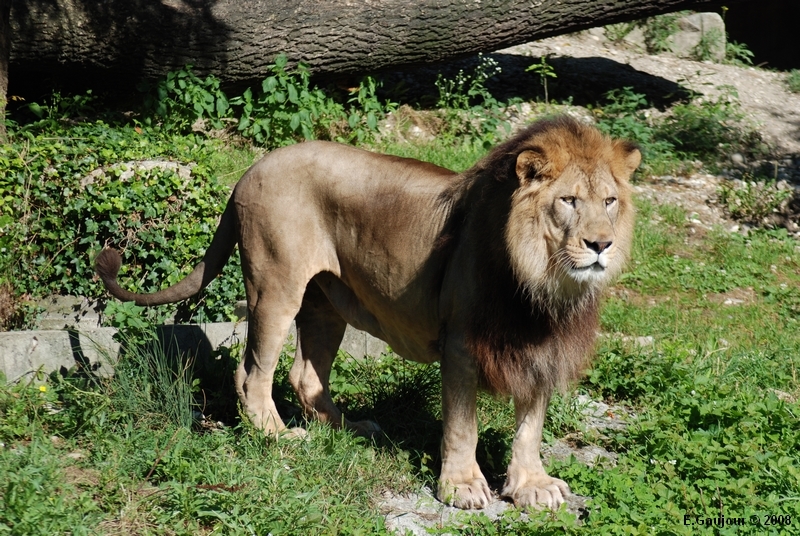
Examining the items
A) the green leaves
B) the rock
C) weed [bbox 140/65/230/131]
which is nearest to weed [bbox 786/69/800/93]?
the rock

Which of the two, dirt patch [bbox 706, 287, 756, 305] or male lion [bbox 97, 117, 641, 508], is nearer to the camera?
male lion [bbox 97, 117, 641, 508]

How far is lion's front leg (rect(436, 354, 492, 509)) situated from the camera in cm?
390

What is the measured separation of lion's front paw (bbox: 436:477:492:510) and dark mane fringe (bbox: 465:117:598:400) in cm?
44

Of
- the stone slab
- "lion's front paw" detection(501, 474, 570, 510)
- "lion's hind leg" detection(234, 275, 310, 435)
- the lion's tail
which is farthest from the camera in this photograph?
the stone slab

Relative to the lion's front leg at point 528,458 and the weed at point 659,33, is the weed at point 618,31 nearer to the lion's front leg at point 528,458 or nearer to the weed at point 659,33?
the weed at point 659,33

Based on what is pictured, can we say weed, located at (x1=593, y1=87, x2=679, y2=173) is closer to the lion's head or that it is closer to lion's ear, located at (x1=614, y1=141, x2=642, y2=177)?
lion's ear, located at (x1=614, y1=141, x2=642, y2=177)

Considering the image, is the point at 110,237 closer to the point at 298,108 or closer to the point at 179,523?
the point at 298,108

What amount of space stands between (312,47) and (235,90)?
831 mm

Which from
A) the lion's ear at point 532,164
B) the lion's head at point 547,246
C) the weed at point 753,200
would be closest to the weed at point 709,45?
the weed at point 753,200

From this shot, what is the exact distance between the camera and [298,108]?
8164mm

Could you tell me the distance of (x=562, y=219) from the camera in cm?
354

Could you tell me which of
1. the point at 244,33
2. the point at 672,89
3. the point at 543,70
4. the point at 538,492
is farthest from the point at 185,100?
the point at 672,89

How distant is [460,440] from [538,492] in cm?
40

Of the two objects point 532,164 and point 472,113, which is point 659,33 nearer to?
point 472,113
